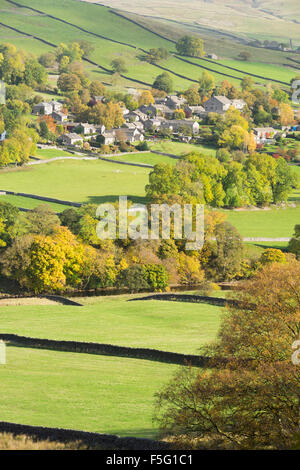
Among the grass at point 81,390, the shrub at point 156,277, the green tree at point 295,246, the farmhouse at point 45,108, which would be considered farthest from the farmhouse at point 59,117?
the grass at point 81,390

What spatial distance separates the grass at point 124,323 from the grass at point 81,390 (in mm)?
4850

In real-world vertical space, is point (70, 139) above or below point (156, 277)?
below

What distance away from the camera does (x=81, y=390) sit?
45094mm

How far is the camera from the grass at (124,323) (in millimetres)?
58581

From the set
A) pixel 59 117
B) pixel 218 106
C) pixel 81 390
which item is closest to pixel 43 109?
pixel 59 117

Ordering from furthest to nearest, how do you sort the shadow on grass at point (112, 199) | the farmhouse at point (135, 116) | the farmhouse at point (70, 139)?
the farmhouse at point (135, 116), the farmhouse at point (70, 139), the shadow on grass at point (112, 199)

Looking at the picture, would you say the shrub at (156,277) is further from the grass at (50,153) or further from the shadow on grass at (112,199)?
the grass at (50,153)

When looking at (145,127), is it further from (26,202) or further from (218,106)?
(26,202)

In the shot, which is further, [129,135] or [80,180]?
[129,135]

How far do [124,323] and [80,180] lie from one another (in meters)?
64.1

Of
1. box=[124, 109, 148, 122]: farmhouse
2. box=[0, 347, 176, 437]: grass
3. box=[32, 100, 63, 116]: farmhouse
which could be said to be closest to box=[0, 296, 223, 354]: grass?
box=[0, 347, 176, 437]: grass

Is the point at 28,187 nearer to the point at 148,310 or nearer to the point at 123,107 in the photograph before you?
the point at 148,310

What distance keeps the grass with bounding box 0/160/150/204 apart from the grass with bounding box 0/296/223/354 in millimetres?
40937
